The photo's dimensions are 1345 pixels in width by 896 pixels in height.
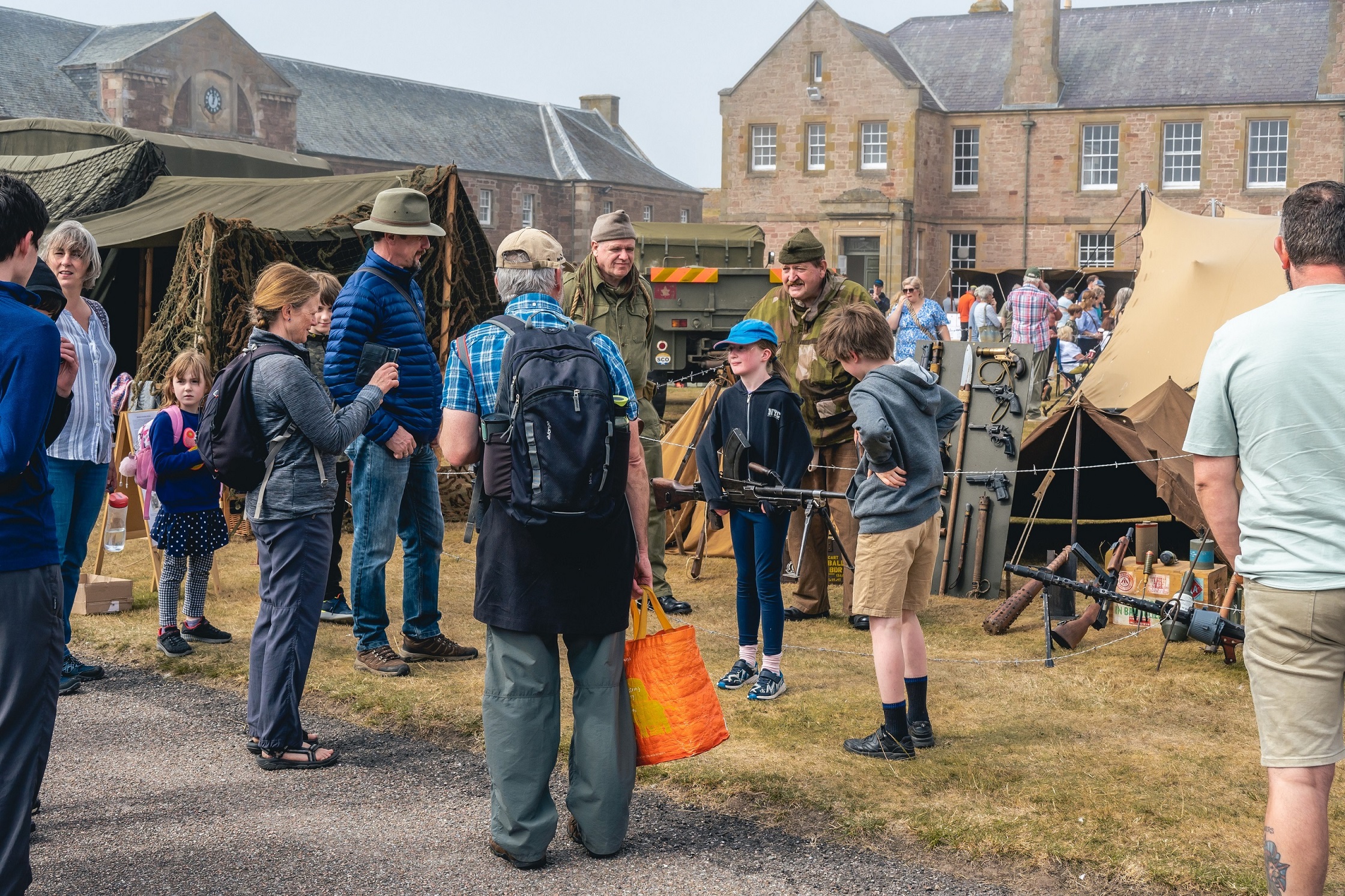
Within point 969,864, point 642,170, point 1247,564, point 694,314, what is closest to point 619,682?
point 969,864

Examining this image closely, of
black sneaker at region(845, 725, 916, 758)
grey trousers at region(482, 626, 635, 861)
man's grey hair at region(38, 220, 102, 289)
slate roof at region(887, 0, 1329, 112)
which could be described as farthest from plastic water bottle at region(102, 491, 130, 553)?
slate roof at region(887, 0, 1329, 112)

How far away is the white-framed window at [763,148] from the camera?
45.2m

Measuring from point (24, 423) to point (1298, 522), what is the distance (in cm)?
308

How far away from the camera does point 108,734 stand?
18.0 feet

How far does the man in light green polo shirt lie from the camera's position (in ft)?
10.4

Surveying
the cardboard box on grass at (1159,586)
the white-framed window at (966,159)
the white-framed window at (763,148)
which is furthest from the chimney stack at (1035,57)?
the cardboard box on grass at (1159,586)

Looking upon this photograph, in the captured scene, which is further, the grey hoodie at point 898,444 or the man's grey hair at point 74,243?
the man's grey hair at point 74,243

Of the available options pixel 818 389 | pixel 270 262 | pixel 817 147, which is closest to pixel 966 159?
pixel 817 147

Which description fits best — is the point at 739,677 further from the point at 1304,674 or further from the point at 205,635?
the point at 1304,674

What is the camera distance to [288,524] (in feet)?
16.6

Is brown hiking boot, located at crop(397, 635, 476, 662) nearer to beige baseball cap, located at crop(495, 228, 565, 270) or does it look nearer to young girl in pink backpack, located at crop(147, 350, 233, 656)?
young girl in pink backpack, located at crop(147, 350, 233, 656)

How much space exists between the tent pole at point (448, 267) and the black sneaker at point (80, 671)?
478 centimetres

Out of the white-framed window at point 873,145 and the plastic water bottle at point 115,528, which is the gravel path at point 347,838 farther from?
the white-framed window at point 873,145

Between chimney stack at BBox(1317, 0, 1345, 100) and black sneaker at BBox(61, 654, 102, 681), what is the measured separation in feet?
136
